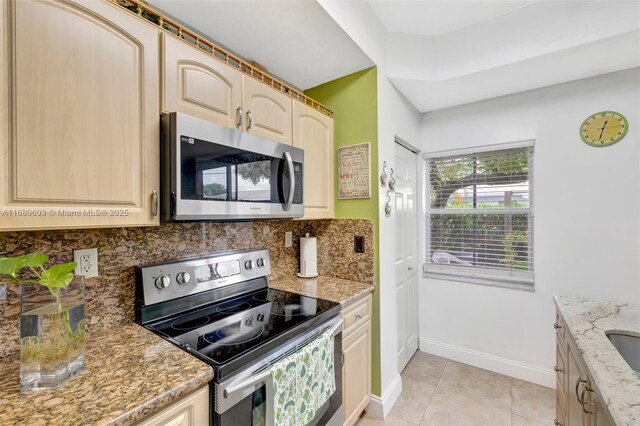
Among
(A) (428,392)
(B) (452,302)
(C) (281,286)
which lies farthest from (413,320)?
(C) (281,286)

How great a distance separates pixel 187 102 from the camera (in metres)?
1.18

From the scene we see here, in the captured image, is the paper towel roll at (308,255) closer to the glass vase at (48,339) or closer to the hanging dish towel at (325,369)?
the hanging dish towel at (325,369)

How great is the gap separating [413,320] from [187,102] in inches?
102

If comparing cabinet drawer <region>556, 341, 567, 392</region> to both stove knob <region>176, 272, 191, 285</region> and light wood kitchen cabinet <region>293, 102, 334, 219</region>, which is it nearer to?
light wood kitchen cabinet <region>293, 102, 334, 219</region>

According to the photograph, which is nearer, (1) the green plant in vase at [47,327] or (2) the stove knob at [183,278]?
(1) the green plant in vase at [47,327]

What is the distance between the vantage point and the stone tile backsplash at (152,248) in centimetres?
100

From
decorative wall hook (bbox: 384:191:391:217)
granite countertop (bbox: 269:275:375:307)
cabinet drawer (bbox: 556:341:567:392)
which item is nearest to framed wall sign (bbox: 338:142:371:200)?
decorative wall hook (bbox: 384:191:391:217)

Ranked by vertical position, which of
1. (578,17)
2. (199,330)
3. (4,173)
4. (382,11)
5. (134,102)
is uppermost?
(382,11)

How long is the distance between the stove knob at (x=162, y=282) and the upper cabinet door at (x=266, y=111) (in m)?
0.81

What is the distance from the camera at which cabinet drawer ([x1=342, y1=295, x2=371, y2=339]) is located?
163 centimetres

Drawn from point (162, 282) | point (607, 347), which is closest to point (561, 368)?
point (607, 347)

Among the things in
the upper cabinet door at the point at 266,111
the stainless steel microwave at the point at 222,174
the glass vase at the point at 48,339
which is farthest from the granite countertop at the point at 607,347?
the upper cabinet door at the point at 266,111

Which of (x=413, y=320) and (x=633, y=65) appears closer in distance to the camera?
(x=633, y=65)

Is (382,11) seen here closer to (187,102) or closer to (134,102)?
(187,102)
